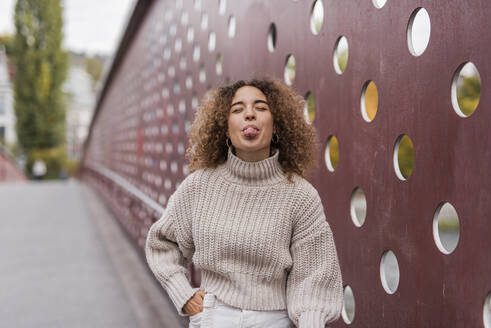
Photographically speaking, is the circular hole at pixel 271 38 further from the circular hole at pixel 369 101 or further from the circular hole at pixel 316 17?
the circular hole at pixel 369 101

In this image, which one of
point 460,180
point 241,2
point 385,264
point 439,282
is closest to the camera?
point 460,180

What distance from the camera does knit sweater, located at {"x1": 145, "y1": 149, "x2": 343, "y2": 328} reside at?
1.88 meters

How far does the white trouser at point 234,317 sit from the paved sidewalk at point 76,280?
89.8 inches

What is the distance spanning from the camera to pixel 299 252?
191 centimetres

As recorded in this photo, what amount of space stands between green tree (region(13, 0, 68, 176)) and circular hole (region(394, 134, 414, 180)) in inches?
1637

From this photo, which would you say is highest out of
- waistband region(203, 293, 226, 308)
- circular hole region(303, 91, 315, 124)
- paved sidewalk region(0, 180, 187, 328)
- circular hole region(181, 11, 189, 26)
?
circular hole region(181, 11, 189, 26)

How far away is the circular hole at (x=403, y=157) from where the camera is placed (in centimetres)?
215

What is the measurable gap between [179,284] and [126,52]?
1014 centimetres

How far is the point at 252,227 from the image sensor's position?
1.91 meters

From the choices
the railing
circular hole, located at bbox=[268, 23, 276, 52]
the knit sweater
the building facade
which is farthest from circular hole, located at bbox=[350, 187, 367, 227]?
the building facade

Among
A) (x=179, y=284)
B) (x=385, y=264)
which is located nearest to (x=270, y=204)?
(x=179, y=284)

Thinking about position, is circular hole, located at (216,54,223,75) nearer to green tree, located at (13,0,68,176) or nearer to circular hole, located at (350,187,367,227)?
circular hole, located at (350,187,367,227)

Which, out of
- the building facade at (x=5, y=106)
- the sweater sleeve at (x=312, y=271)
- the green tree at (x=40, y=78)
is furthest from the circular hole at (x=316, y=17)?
the building facade at (x=5, y=106)

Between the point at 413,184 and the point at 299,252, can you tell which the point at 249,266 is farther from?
the point at 413,184
